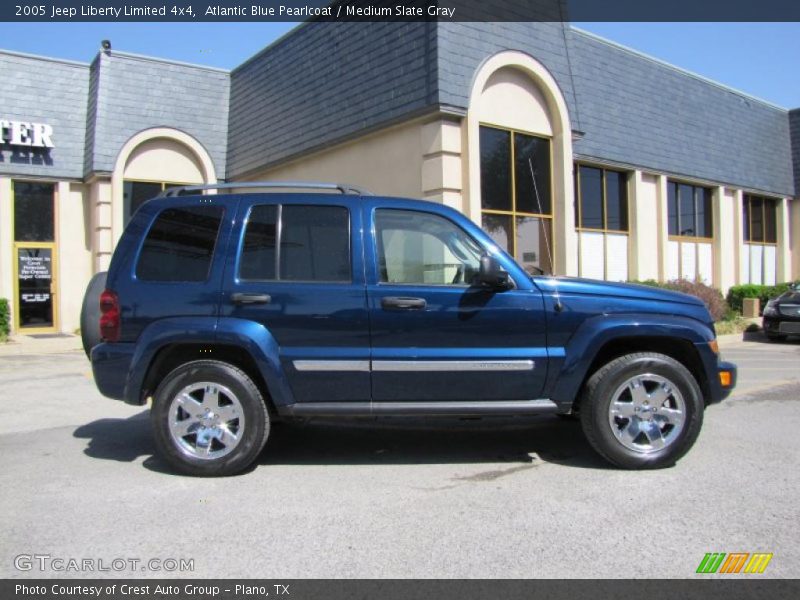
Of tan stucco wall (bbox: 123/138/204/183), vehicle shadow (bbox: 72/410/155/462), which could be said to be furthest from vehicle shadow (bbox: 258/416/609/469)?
tan stucco wall (bbox: 123/138/204/183)

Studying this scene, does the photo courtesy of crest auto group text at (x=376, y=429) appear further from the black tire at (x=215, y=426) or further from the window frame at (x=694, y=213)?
the window frame at (x=694, y=213)

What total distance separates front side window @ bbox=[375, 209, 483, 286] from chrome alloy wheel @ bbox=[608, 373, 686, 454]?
1443mm

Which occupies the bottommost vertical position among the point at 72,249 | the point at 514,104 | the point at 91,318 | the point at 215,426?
the point at 215,426

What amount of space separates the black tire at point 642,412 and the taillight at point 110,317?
3.53 m

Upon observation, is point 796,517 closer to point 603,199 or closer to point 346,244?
point 346,244

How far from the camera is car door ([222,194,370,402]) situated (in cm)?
462

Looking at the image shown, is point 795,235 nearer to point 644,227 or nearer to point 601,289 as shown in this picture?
point 644,227

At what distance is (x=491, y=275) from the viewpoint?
4.48 meters

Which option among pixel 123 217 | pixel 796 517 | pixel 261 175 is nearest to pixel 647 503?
pixel 796 517

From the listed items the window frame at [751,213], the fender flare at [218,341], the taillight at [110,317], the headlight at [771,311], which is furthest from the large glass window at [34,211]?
the window frame at [751,213]

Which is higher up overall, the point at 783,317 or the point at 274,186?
the point at 274,186

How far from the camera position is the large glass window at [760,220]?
20.7m

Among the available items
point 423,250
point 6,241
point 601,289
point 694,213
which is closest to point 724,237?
point 694,213

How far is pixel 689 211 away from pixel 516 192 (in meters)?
8.69
